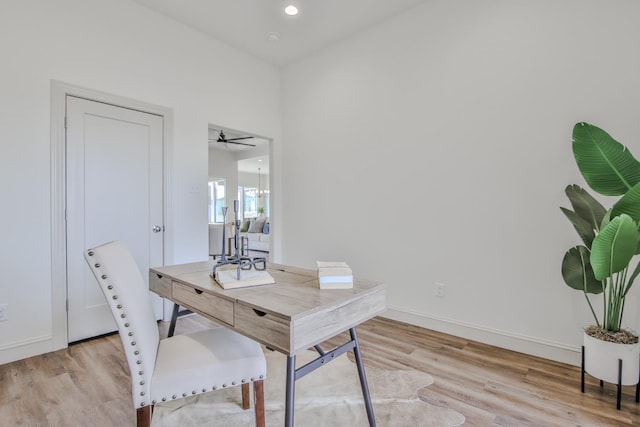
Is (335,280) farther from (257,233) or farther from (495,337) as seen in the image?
(257,233)

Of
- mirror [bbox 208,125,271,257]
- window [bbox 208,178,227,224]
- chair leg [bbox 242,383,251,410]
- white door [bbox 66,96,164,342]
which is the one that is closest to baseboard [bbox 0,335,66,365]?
white door [bbox 66,96,164,342]

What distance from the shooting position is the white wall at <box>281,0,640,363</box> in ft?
7.36

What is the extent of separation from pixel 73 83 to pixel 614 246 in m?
3.80

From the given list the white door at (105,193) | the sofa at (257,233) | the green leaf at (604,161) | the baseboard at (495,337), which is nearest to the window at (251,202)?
the sofa at (257,233)

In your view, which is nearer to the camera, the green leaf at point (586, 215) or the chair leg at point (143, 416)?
the chair leg at point (143, 416)

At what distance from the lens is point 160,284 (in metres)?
1.81

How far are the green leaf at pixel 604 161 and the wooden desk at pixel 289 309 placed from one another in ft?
4.69

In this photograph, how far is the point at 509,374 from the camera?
84.0 inches

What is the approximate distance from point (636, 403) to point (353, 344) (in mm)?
1758

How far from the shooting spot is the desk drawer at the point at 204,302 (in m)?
1.31

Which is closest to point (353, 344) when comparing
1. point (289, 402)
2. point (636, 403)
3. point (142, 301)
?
point (289, 402)

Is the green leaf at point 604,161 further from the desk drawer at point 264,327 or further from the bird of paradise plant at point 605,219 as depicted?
the desk drawer at point 264,327

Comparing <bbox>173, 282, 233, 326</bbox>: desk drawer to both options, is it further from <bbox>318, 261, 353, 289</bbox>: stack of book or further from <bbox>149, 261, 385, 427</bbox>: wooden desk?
<bbox>318, 261, 353, 289</bbox>: stack of book

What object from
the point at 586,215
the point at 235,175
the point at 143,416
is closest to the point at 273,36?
the point at 586,215
